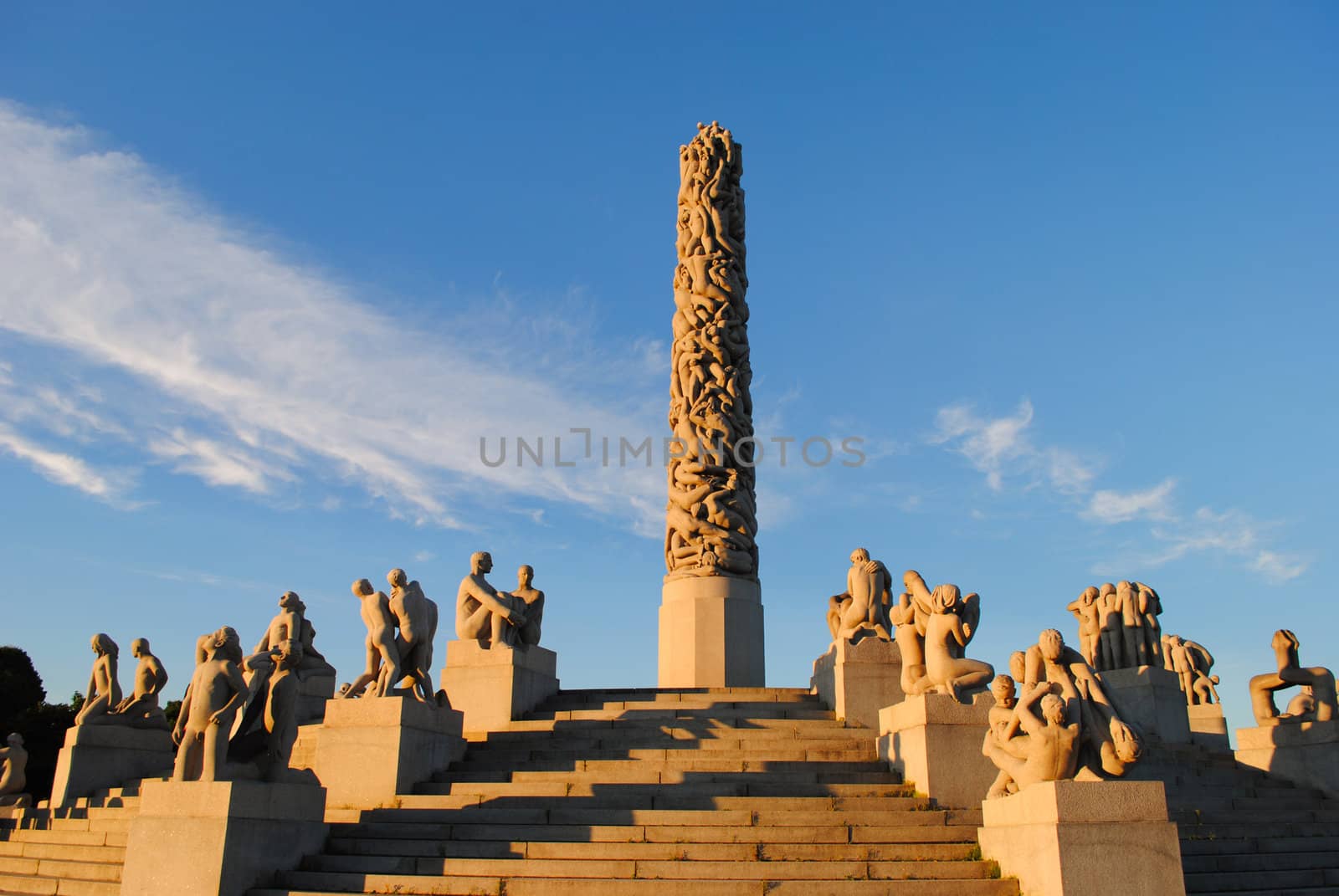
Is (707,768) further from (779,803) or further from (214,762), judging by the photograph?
(214,762)

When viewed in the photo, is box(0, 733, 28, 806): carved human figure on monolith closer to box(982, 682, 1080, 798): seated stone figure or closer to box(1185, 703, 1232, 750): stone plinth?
box(982, 682, 1080, 798): seated stone figure

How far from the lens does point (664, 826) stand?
1059cm

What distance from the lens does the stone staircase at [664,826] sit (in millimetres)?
A: 9609

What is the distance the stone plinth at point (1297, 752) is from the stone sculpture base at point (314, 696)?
14.6 meters

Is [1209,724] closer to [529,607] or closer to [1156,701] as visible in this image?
[1156,701]

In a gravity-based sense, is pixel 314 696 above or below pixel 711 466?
below

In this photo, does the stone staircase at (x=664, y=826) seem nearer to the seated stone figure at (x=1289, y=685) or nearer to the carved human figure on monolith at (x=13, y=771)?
the seated stone figure at (x=1289, y=685)

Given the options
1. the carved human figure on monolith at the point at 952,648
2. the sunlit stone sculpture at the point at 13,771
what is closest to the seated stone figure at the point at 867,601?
the carved human figure on monolith at the point at 952,648

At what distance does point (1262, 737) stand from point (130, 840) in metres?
15.1

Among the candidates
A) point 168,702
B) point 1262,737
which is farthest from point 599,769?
point 168,702

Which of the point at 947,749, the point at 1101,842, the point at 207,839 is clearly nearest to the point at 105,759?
the point at 207,839

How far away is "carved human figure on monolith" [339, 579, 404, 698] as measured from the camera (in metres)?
13.5

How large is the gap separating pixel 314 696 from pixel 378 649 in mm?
4926

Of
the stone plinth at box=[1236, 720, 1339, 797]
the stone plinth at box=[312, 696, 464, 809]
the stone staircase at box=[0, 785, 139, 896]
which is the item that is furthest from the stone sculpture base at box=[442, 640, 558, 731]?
the stone plinth at box=[1236, 720, 1339, 797]
